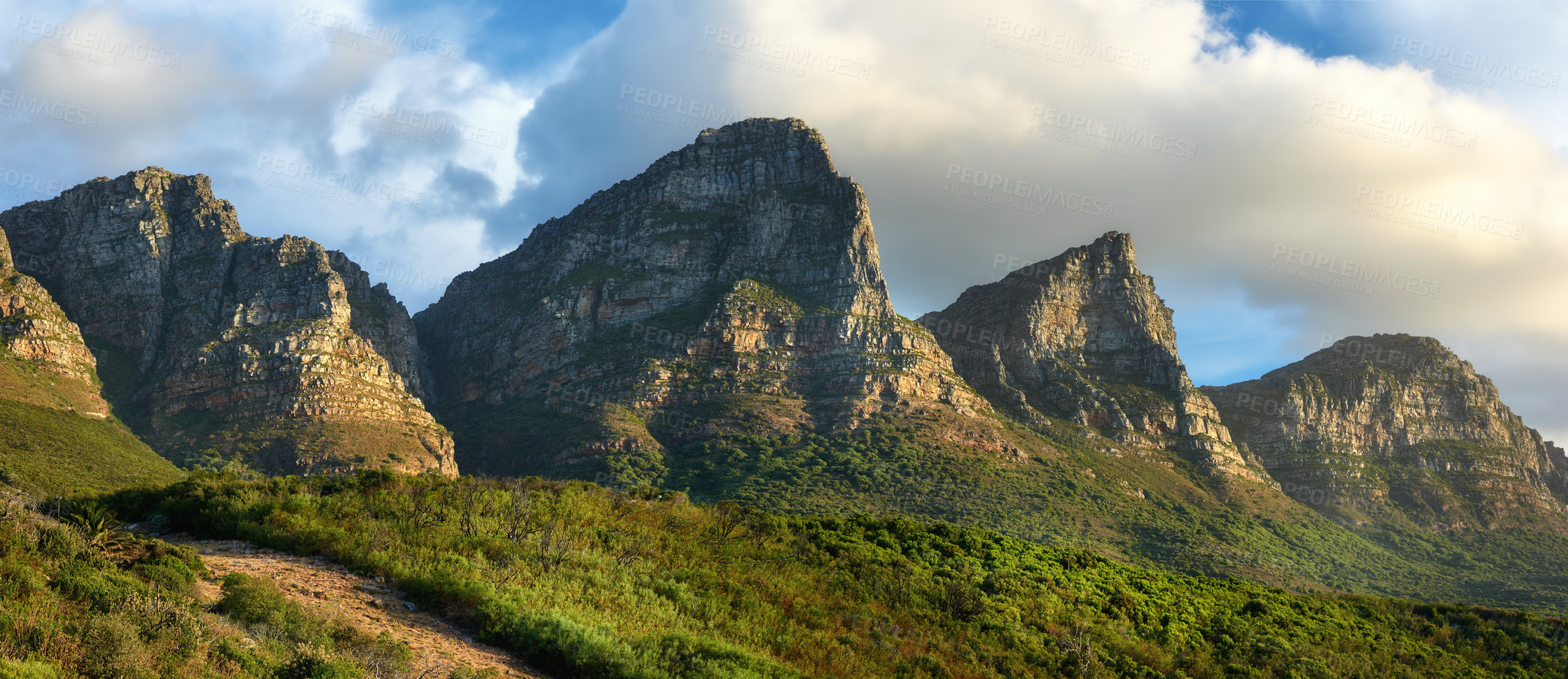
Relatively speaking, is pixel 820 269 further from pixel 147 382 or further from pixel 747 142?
pixel 147 382

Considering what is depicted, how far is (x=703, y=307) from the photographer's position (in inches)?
5492

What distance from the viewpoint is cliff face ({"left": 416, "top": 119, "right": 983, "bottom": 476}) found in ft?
406

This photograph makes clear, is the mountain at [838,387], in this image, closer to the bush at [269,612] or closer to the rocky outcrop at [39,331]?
the rocky outcrop at [39,331]

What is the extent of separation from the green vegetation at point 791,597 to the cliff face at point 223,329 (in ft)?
259

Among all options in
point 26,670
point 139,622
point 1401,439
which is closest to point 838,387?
point 139,622

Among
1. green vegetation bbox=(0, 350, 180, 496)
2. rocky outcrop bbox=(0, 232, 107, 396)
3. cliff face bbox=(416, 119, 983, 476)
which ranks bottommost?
green vegetation bbox=(0, 350, 180, 496)

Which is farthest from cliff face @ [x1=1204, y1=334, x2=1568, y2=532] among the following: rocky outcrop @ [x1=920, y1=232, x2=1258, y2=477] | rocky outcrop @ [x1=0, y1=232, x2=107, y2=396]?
rocky outcrop @ [x1=0, y1=232, x2=107, y2=396]

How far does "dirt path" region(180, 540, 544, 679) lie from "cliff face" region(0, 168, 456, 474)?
8465 cm

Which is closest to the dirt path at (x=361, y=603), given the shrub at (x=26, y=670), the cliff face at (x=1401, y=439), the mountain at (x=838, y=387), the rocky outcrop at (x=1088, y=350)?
the shrub at (x=26, y=670)

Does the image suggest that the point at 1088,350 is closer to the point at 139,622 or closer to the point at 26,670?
the point at 139,622

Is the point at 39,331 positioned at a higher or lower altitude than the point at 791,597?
higher

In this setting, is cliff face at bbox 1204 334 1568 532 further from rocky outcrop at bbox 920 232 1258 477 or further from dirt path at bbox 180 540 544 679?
dirt path at bbox 180 540 544 679

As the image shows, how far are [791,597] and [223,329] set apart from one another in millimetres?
122002

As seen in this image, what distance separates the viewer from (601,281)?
146 m
